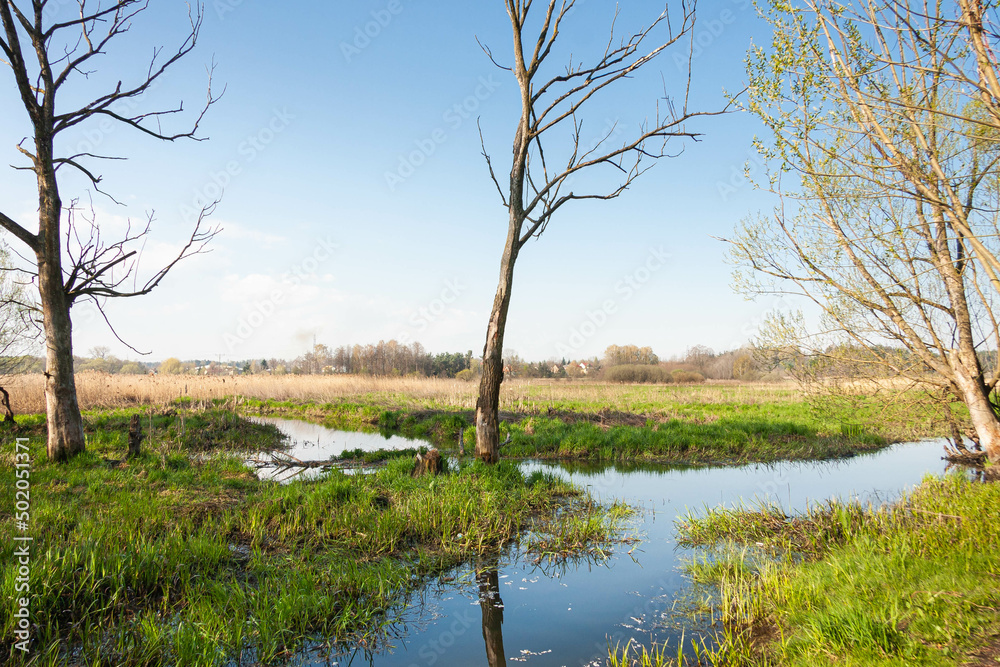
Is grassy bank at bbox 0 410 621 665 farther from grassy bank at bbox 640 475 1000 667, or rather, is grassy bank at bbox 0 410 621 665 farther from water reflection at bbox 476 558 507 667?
grassy bank at bbox 640 475 1000 667

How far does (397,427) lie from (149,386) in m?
11.3

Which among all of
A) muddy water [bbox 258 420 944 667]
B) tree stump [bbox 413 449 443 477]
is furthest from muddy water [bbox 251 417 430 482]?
muddy water [bbox 258 420 944 667]

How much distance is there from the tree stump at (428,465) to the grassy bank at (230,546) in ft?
1.13

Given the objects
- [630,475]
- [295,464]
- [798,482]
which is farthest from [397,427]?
[798,482]

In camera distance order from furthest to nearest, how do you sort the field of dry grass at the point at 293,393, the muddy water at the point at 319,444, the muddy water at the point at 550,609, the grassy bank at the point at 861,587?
1. the field of dry grass at the point at 293,393
2. the muddy water at the point at 319,444
3. the muddy water at the point at 550,609
4. the grassy bank at the point at 861,587

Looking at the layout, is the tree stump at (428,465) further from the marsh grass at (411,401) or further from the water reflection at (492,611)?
the marsh grass at (411,401)

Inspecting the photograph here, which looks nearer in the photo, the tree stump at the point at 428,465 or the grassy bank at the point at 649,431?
the tree stump at the point at 428,465

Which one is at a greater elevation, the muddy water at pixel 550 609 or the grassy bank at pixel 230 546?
the grassy bank at pixel 230 546

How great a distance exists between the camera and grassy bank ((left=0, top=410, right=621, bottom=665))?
4.16 m

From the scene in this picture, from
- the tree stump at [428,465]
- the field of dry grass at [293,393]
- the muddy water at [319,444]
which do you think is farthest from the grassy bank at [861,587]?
the field of dry grass at [293,393]

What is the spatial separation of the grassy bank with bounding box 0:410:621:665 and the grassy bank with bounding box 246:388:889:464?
14.3 feet

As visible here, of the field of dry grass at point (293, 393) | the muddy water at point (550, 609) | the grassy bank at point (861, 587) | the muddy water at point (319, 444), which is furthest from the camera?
the field of dry grass at point (293, 393)

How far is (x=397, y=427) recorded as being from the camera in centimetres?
1992

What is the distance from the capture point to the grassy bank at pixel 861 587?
3682 millimetres
